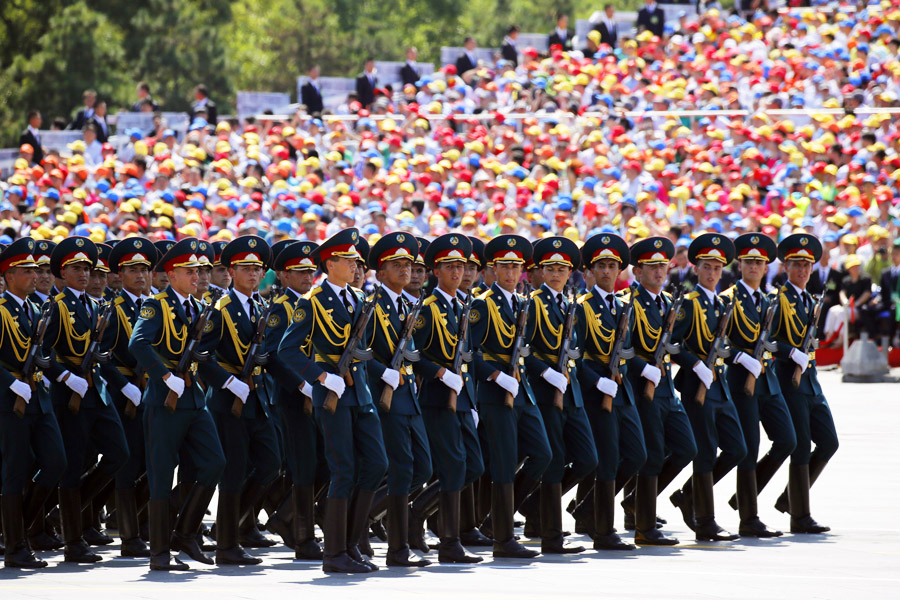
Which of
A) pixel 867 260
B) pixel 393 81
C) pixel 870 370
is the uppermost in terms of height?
pixel 393 81

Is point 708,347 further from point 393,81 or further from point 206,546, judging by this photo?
point 393,81

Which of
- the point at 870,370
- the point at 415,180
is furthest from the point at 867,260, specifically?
the point at 415,180

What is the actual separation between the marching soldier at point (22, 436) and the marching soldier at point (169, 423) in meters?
0.67

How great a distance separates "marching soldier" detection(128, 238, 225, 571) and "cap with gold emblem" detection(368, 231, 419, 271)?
1.12 meters

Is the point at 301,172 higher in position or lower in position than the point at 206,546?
higher

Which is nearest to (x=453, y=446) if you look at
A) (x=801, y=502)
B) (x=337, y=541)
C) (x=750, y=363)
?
(x=337, y=541)

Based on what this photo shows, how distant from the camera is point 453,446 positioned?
9516mm

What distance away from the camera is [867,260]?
66.2 feet

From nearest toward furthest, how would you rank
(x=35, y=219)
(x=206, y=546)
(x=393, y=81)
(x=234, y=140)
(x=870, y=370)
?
(x=206, y=546) < (x=870, y=370) < (x=35, y=219) < (x=234, y=140) < (x=393, y=81)

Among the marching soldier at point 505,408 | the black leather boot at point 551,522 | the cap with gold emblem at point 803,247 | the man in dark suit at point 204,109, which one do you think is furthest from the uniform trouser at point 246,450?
the man in dark suit at point 204,109

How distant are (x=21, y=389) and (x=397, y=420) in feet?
7.07

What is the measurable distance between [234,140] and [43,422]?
58.6ft

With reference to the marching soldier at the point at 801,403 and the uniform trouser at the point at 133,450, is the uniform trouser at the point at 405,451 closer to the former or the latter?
the uniform trouser at the point at 133,450

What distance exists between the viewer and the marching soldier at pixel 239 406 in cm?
959
